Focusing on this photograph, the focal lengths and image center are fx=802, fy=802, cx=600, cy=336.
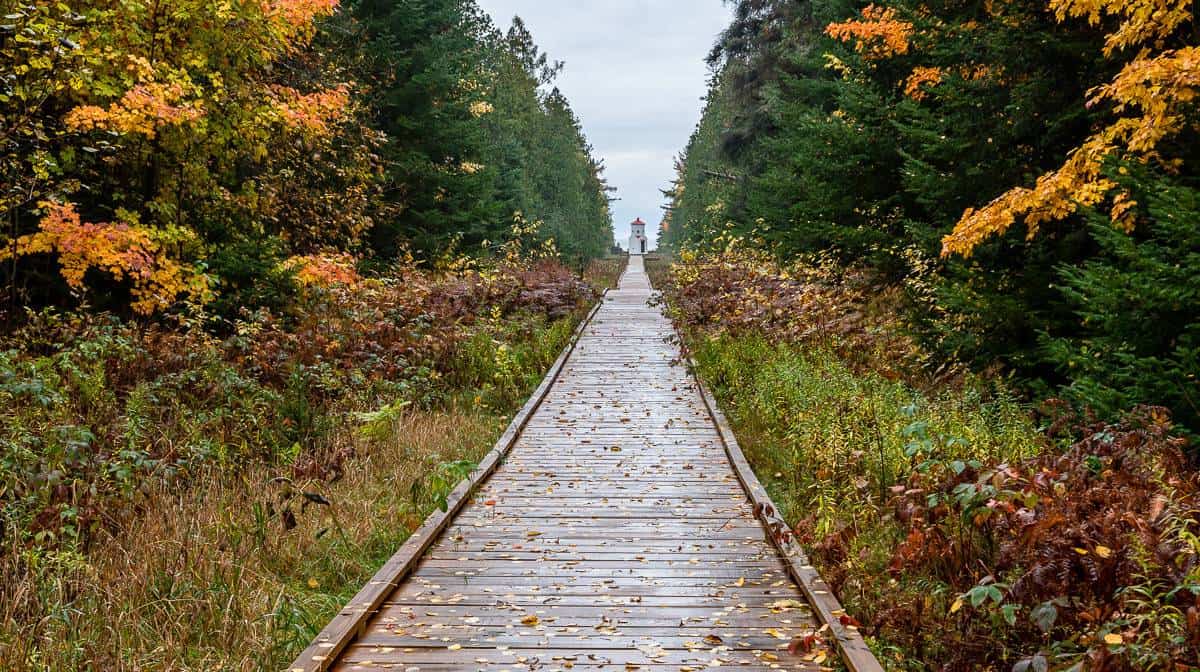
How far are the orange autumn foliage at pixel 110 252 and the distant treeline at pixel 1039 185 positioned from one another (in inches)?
371

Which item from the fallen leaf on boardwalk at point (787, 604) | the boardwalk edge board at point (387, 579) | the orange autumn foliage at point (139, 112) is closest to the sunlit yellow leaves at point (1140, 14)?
the fallen leaf on boardwalk at point (787, 604)

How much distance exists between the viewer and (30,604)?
15.8 feet

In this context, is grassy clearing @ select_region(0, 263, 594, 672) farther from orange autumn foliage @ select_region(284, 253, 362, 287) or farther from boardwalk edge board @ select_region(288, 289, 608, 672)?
orange autumn foliage @ select_region(284, 253, 362, 287)

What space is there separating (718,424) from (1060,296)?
4133 millimetres

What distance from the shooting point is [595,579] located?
18.2 ft

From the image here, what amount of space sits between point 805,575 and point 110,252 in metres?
8.64

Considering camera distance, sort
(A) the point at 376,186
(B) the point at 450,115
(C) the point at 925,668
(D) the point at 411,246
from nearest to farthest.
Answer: (C) the point at 925,668
(A) the point at 376,186
(D) the point at 411,246
(B) the point at 450,115

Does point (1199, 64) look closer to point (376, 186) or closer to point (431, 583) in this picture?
point (431, 583)

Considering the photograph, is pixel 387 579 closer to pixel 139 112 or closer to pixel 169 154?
pixel 139 112

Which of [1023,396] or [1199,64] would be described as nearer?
[1199,64]

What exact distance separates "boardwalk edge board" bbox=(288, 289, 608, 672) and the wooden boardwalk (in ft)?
0.04

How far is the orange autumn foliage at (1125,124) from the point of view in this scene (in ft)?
22.1

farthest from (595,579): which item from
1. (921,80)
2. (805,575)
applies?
(921,80)

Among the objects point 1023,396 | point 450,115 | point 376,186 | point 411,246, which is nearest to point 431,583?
point 1023,396
